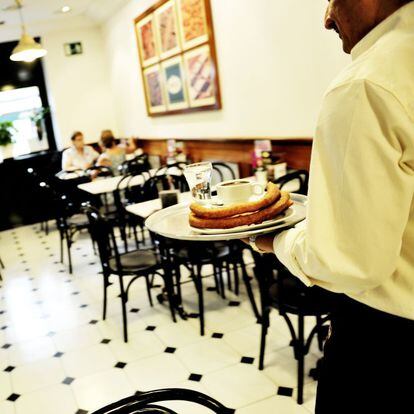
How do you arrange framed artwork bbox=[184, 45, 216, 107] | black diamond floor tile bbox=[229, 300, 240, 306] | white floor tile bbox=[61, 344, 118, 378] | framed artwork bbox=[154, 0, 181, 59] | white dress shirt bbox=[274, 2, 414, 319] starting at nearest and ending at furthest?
white dress shirt bbox=[274, 2, 414, 319]
white floor tile bbox=[61, 344, 118, 378]
black diamond floor tile bbox=[229, 300, 240, 306]
framed artwork bbox=[184, 45, 216, 107]
framed artwork bbox=[154, 0, 181, 59]

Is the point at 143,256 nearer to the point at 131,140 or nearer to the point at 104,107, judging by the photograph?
the point at 131,140

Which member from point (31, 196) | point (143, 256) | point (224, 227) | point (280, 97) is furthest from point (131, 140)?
point (224, 227)

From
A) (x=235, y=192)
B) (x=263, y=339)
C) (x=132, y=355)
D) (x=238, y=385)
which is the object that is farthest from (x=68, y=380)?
(x=235, y=192)

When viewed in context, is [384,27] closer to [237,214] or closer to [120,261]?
[237,214]

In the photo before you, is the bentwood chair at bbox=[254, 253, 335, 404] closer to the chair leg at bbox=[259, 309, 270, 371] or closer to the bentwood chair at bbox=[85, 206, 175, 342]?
the chair leg at bbox=[259, 309, 270, 371]

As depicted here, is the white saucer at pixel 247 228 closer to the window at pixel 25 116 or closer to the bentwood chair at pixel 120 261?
the bentwood chair at pixel 120 261

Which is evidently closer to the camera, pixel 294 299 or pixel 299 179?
pixel 294 299

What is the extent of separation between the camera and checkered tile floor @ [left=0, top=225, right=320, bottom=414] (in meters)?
2.60

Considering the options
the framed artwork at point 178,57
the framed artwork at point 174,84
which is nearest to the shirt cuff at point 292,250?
the framed artwork at point 178,57

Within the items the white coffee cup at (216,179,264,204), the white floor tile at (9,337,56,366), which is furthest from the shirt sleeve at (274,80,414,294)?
the white floor tile at (9,337,56,366)

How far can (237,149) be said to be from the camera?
5129mm

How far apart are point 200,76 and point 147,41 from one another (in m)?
1.63

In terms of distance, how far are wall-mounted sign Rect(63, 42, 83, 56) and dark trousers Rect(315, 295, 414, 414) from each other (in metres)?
8.53

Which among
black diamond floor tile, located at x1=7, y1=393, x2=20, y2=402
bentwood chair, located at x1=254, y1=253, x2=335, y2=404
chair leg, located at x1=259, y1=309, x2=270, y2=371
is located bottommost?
black diamond floor tile, located at x1=7, y1=393, x2=20, y2=402
